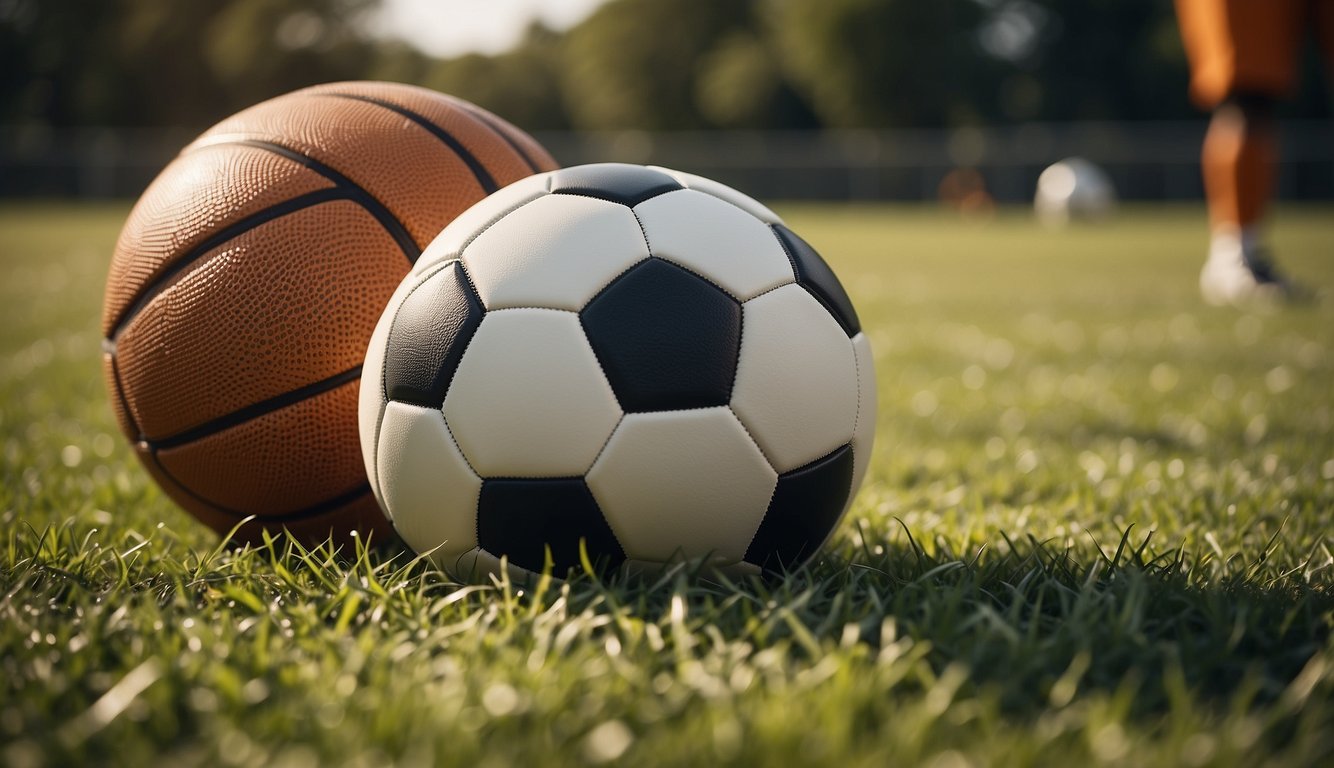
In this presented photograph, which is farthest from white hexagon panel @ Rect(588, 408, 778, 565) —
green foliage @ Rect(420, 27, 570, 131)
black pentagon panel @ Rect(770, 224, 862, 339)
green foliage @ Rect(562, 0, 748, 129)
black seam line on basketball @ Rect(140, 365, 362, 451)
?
green foliage @ Rect(420, 27, 570, 131)

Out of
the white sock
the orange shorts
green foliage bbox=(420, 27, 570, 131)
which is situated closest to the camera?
the orange shorts

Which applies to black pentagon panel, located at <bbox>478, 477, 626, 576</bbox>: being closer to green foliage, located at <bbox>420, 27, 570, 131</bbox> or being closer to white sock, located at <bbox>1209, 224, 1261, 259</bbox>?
white sock, located at <bbox>1209, 224, 1261, 259</bbox>

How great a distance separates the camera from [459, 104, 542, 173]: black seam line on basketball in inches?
105

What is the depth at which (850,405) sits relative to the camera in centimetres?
210

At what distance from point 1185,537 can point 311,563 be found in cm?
189

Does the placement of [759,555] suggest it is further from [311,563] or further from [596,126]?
[596,126]

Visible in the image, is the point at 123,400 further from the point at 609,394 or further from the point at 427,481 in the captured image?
the point at 609,394

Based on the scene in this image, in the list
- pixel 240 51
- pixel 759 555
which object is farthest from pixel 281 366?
pixel 240 51

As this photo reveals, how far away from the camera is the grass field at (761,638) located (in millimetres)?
1395

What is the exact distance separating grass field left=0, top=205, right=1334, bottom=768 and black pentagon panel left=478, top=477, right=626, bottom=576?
8cm

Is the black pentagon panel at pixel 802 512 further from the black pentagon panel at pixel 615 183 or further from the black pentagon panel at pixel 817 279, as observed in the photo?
the black pentagon panel at pixel 615 183

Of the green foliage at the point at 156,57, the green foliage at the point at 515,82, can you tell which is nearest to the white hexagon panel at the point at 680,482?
the green foliage at the point at 156,57

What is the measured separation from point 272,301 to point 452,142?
0.59m

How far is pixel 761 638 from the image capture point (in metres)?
1.72
